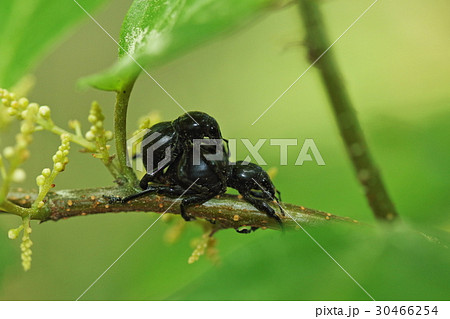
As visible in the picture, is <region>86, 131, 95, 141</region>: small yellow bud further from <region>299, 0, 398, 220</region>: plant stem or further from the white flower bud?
<region>299, 0, 398, 220</region>: plant stem

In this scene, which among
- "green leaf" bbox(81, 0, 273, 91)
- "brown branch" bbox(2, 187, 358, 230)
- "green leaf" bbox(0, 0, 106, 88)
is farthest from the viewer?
"brown branch" bbox(2, 187, 358, 230)

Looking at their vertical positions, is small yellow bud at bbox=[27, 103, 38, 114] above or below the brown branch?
above

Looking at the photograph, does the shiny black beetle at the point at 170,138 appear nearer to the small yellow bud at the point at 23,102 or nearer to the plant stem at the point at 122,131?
the plant stem at the point at 122,131

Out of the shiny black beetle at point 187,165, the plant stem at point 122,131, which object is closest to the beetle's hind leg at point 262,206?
the shiny black beetle at point 187,165

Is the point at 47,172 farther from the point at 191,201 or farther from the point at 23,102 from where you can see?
the point at 191,201

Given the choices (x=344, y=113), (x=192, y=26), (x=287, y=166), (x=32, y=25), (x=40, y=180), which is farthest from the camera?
(x=287, y=166)

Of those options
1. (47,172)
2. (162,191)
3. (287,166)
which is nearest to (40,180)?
(47,172)

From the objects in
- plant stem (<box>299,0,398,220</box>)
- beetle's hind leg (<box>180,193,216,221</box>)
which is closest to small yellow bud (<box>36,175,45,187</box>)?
beetle's hind leg (<box>180,193,216,221</box>)
